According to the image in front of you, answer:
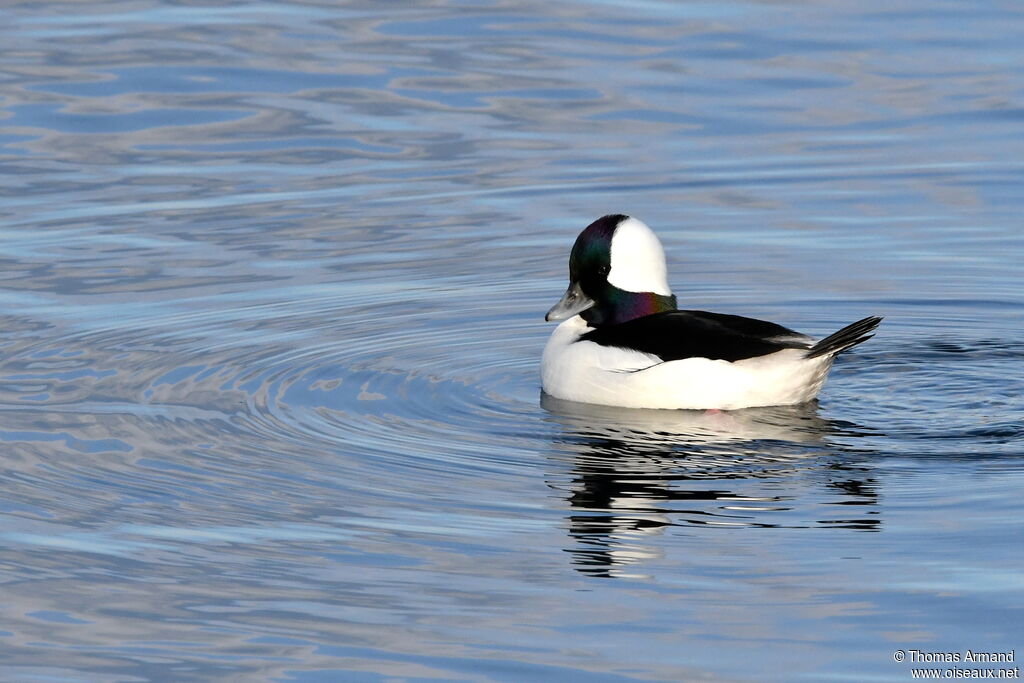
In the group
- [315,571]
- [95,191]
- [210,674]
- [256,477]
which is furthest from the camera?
[95,191]

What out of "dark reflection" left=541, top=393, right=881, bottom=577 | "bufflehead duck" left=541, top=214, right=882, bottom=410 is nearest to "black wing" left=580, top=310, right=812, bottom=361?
"bufflehead duck" left=541, top=214, right=882, bottom=410

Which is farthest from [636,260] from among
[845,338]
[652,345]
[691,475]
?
[691,475]

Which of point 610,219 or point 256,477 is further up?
point 610,219

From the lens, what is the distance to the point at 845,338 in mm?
9508

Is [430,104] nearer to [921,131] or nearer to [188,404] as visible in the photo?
[921,131]

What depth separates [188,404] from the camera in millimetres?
10023

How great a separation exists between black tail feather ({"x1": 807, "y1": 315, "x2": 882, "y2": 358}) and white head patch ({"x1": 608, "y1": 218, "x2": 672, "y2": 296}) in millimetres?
1260

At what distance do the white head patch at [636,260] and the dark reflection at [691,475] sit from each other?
787 mm

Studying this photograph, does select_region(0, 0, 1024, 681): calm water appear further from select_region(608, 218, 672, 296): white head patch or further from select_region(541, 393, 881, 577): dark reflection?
select_region(608, 218, 672, 296): white head patch

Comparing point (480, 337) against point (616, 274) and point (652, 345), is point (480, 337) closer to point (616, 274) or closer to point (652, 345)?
point (616, 274)

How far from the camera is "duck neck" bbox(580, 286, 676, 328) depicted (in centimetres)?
1062

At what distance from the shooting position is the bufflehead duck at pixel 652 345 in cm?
969

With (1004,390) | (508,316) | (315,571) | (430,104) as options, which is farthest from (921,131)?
(315,571)

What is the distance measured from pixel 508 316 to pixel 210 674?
17.8 ft
